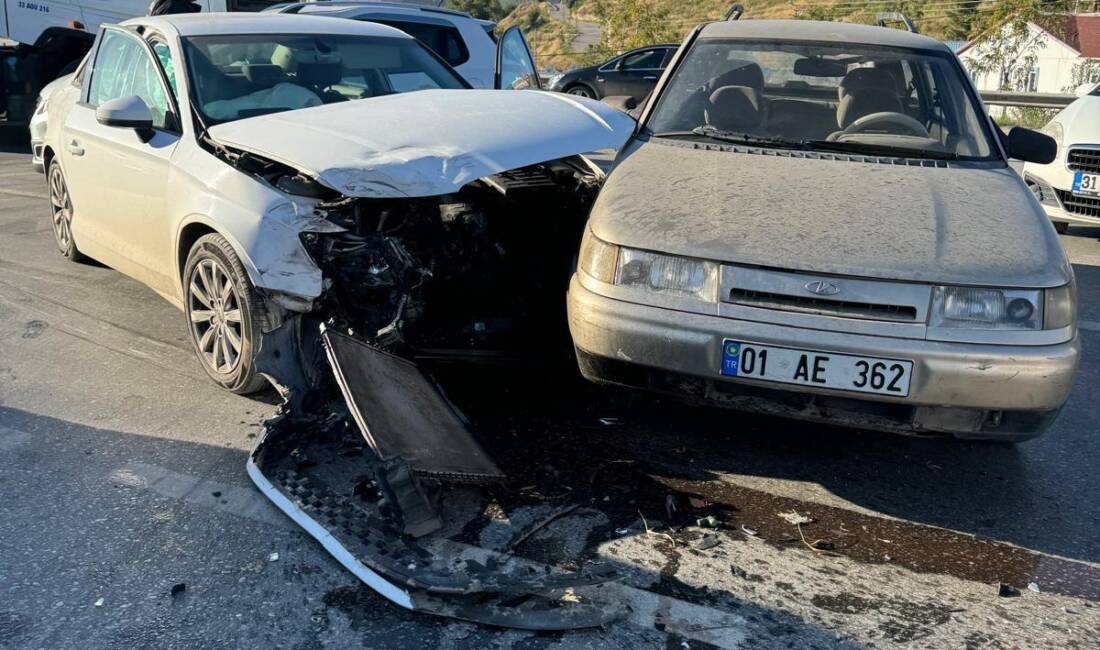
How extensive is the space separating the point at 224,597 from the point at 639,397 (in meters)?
1.92

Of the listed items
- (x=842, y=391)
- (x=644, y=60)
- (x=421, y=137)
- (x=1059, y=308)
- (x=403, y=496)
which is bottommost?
(x=644, y=60)

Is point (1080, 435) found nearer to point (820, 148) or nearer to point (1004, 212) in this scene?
point (1004, 212)

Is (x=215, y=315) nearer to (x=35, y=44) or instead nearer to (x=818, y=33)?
(x=818, y=33)

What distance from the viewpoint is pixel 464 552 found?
123 inches

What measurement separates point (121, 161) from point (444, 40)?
533 centimetres

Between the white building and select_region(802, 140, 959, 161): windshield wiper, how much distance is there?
94.4 feet

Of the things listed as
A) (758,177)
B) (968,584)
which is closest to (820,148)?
(758,177)

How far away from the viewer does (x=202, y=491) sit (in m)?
3.54

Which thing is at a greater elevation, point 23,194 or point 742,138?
point 742,138

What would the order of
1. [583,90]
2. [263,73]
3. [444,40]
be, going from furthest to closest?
[583,90]
[444,40]
[263,73]

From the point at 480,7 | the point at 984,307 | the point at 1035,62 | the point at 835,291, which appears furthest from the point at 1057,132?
the point at 480,7

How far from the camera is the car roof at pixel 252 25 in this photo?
5137mm

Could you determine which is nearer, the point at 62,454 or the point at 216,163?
the point at 62,454

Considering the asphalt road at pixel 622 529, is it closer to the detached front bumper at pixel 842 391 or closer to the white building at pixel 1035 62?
the detached front bumper at pixel 842 391
